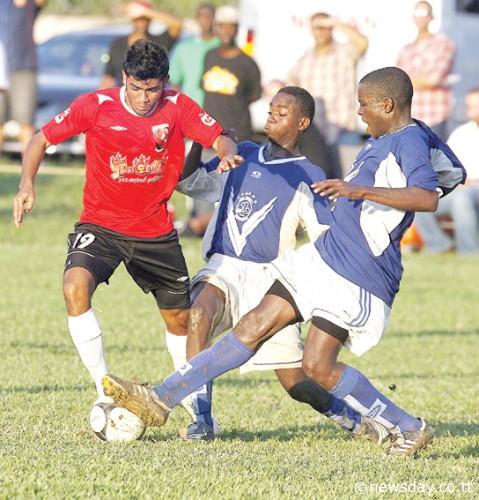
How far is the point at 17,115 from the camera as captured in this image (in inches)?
706

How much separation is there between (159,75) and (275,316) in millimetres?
1447

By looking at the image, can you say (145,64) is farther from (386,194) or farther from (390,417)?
(390,417)

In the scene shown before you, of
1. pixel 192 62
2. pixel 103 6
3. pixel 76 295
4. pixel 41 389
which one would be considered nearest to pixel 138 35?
pixel 192 62

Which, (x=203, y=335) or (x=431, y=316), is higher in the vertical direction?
(x=203, y=335)

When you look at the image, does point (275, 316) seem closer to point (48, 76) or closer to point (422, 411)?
point (422, 411)

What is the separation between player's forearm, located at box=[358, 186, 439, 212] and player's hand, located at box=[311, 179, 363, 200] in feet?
0.21

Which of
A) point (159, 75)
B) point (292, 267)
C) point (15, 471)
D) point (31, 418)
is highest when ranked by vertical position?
point (159, 75)

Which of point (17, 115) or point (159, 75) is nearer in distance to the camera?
point (159, 75)

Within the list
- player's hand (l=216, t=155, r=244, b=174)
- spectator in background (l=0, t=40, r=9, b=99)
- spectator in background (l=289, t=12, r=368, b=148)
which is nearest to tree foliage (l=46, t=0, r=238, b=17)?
spectator in background (l=0, t=40, r=9, b=99)

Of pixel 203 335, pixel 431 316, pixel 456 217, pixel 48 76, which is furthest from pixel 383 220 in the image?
pixel 48 76

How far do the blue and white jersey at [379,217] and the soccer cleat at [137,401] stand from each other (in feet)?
3.41

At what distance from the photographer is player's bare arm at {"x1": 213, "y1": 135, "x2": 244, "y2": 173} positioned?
6.91 meters

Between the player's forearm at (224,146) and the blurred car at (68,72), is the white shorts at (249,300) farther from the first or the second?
the blurred car at (68,72)

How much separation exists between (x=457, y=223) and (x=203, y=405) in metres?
9.18
